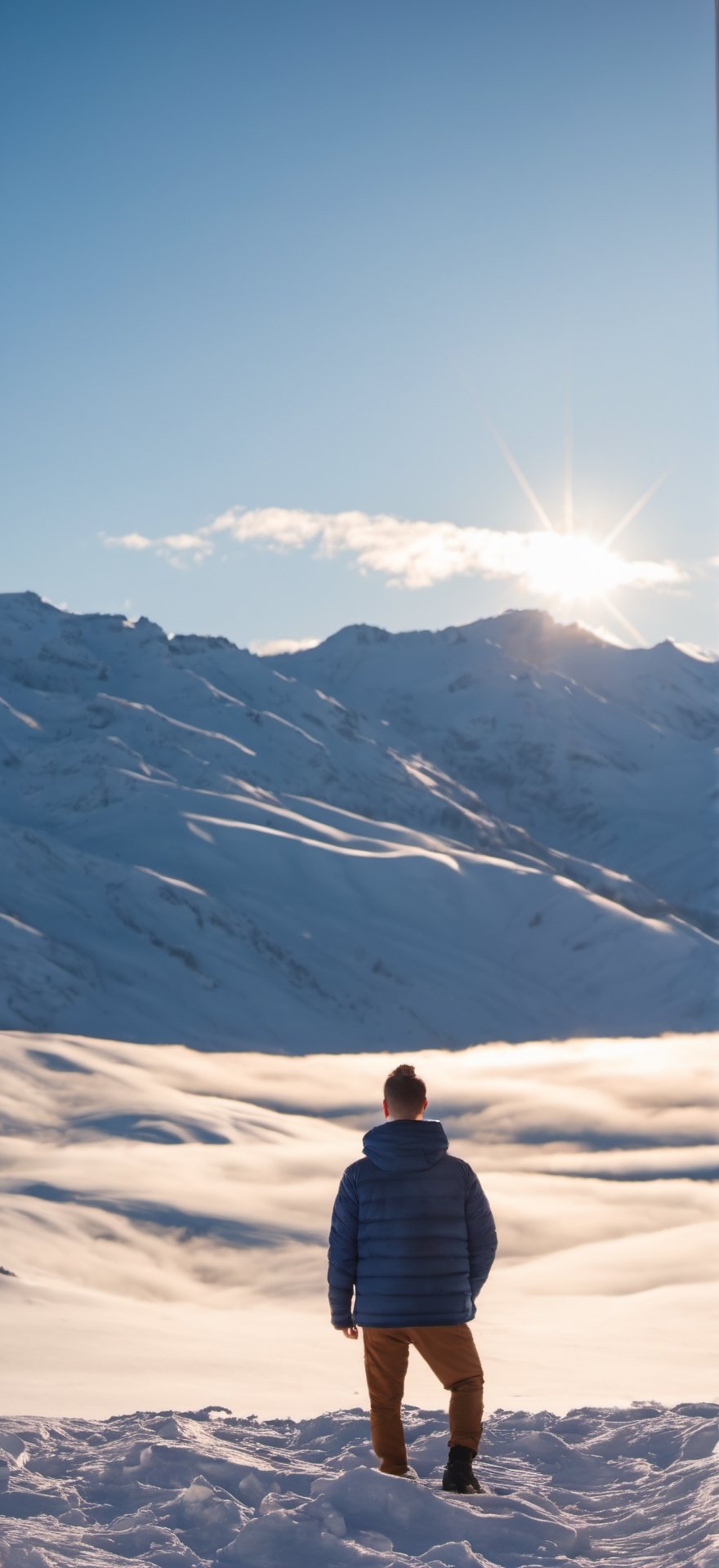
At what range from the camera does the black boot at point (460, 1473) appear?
450cm

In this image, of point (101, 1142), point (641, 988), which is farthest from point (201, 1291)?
point (641, 988)

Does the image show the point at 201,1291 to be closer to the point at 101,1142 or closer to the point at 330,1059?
the point at 101,1142

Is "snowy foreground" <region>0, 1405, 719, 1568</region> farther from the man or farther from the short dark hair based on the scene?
the short dark hair

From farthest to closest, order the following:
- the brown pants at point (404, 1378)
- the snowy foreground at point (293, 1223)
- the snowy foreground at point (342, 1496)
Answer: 1. the snowy foreground at point (293, 1223)
2. the brown pants at point (404, 1378)
3. the snowy foreground at point (342, 1496)

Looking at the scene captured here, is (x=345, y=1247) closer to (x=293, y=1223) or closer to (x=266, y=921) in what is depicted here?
(x=293, y=1223)

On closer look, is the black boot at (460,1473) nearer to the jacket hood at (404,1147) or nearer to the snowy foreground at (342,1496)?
the snowy foreground at (342,1496)

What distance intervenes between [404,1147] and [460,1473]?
1.05 meters

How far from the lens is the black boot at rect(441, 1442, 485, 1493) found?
450 centimetres

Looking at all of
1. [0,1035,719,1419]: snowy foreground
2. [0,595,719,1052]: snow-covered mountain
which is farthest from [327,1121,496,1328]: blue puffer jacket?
[0,595,719,1052]: snow-covered mountain

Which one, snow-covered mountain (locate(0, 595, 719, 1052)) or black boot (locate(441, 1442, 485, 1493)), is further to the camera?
snow-covered mountain (locate(0, 595, 719, 1052))

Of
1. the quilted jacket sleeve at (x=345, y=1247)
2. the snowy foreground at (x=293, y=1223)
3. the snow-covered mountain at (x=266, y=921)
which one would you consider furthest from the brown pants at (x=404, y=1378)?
the snow-covered mountain at (x=266, y=921)

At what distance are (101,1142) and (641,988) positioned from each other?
58302 millimetres

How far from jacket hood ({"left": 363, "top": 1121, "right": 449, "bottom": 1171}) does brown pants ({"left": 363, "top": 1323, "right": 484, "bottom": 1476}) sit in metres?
0.56

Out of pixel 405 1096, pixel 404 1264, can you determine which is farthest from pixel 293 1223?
pixel 405 1096
